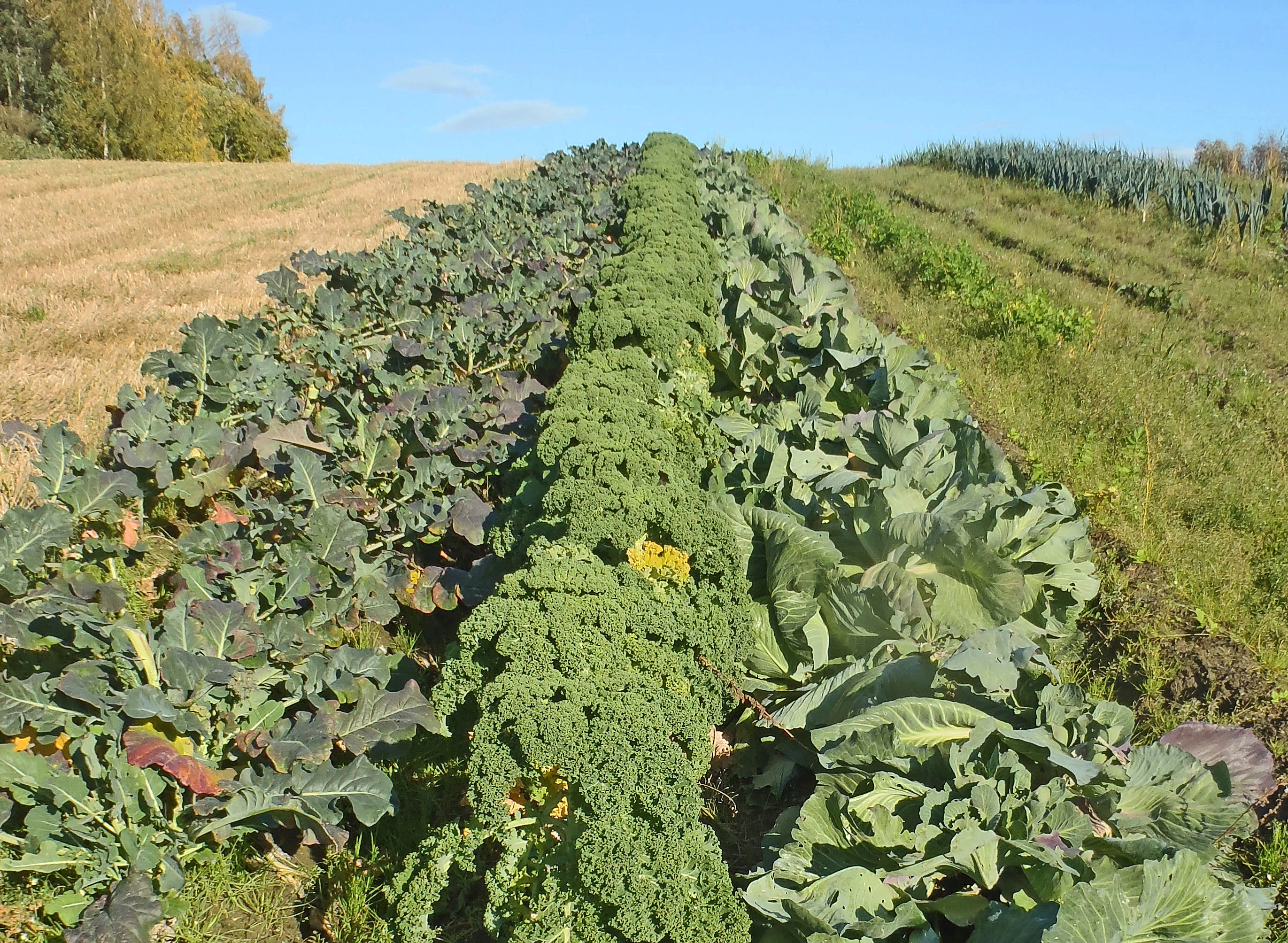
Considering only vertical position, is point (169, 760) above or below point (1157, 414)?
below

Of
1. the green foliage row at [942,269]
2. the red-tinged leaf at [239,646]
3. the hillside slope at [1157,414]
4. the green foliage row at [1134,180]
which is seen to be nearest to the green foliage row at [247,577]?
the red-tinged leaf at [239,646]

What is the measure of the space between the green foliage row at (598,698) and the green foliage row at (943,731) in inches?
10.9

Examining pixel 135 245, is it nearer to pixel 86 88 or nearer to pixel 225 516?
pixel 225 516

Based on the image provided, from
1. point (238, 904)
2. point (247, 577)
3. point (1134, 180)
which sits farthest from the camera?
point (1134, 180)

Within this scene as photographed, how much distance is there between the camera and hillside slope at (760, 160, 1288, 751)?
384 cm

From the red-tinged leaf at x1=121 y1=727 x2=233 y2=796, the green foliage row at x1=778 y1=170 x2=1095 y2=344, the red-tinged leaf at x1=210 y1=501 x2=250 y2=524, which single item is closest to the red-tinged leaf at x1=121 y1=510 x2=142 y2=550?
the red-tinged leaf at x1=210 y1=501 x2=250 y2=524

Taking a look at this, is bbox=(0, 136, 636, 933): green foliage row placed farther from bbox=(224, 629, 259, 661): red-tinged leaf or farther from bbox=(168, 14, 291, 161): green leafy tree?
bbox=(168, 14, 291, 161): green leafy tree

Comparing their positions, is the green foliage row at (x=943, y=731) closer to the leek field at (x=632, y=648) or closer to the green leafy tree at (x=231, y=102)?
the leek field at (x=632, y=648)

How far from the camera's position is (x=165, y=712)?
7.82 feet

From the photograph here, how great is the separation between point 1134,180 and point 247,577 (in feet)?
55.1

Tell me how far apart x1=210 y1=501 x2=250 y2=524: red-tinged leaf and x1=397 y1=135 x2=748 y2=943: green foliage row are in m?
1.43

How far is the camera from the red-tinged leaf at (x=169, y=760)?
7.91 feet

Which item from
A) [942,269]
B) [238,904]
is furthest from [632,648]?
[942,269]

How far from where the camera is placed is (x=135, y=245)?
43.9 feet
